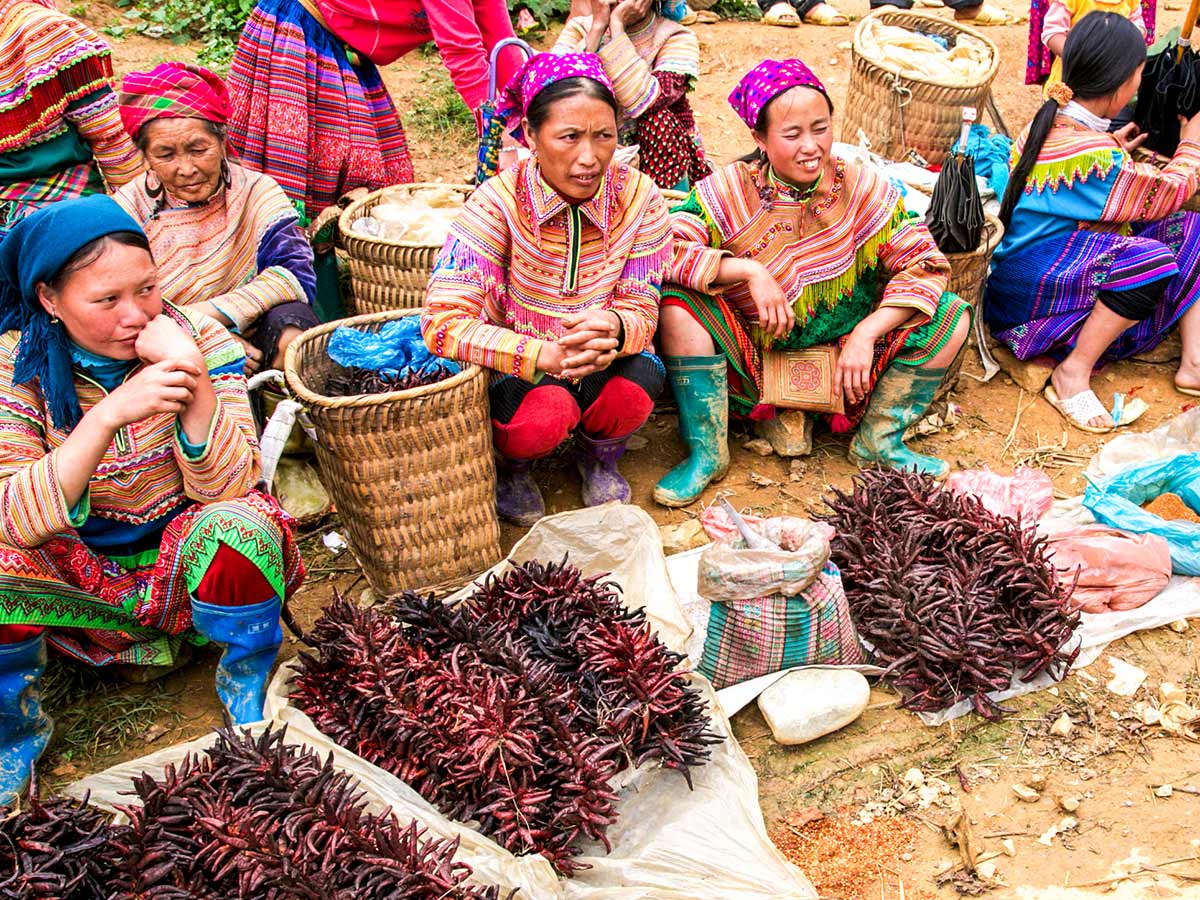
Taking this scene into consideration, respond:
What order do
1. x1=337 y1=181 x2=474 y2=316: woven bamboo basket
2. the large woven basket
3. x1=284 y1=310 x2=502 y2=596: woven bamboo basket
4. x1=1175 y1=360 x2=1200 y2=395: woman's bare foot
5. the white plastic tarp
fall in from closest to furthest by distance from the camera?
the white plastic tarp < x1=284 y1=310 x2=502 y2=596: woven bamboo basket < x1=337 y1=181 x2=474 y2=316: woven bamboo basket < x1=1175 y1=360 x2=1200 y2=395: woman's bare foot < the large woven basket

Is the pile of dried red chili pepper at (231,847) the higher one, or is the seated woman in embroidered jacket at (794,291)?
the seated woman in embroidered jacket at (794,291)

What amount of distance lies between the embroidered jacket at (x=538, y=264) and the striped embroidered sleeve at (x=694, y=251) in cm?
18

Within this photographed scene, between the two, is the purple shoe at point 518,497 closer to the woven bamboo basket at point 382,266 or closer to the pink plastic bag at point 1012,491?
the woven bamboo basket at point 382,266

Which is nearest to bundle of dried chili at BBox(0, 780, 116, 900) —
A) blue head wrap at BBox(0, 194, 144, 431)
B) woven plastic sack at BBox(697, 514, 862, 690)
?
blue head wrap at BBox(0, 194, 144, 431)

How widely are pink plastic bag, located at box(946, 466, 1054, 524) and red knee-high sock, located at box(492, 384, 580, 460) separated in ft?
4.56

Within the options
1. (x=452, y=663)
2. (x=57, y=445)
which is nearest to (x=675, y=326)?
(x=452, y=663)

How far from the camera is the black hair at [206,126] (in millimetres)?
3605

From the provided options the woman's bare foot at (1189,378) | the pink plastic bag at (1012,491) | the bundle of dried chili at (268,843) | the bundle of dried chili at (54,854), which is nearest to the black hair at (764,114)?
the pink plastic bag at (1012,491)

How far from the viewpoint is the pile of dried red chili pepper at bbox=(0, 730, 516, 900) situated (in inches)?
84.4

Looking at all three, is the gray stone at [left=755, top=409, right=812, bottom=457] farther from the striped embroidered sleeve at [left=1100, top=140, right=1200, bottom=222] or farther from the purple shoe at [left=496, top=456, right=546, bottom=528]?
the striped embroidered sleeve at [left=1100, top=140, right=1200, bottom=222]

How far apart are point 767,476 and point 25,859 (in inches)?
118

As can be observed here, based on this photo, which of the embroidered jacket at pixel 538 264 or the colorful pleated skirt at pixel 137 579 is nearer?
the colorful pleated skirt at pixel 137 579

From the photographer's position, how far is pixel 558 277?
3754mm

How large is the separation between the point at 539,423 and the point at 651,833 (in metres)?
1.53
